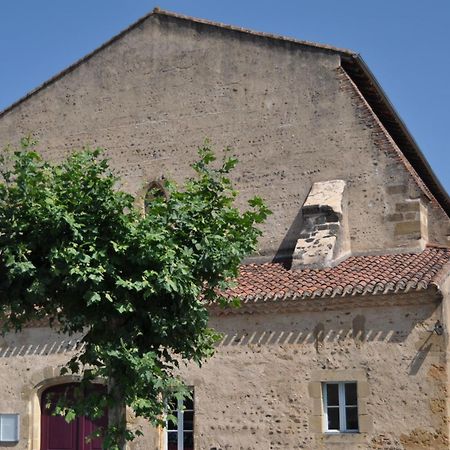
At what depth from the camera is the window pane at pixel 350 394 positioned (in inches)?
600

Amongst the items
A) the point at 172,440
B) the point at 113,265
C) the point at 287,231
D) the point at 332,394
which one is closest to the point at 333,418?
the point at 332,394

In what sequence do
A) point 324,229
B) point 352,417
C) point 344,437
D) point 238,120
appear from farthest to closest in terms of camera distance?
point 238,120, point 324,229, point 352,417, point 344,437

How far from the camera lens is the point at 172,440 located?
16.7 meters

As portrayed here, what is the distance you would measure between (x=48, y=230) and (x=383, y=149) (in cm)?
840

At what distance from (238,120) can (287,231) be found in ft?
9.32

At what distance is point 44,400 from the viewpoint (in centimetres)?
1812

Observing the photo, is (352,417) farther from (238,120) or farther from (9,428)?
(9,428)

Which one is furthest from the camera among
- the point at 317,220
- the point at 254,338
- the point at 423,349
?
the point at 317,220

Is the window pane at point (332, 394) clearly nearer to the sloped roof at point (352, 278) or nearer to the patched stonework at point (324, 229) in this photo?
the sloped roof at point (352, 278)

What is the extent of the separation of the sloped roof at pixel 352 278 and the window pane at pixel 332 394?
5.58 feet

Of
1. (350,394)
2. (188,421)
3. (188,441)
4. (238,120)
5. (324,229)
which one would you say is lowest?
(188,441)

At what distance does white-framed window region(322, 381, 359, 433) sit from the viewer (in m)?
15.2

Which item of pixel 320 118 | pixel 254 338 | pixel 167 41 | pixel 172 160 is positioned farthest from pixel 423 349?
pixel 167 41

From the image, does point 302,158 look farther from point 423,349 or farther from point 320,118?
point 423,349
